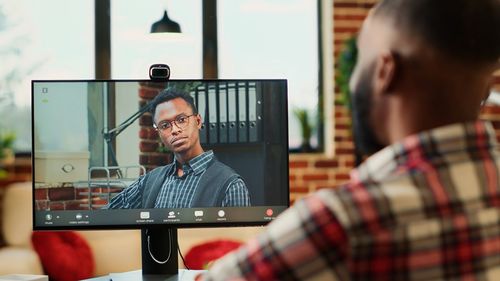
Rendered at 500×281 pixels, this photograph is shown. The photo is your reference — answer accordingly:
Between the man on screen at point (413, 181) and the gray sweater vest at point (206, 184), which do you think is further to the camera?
the gray sweater vest at point (206, 184)

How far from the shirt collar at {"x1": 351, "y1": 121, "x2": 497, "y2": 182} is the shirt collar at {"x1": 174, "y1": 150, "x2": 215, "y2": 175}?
3.81ft

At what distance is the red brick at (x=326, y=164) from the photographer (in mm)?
5049

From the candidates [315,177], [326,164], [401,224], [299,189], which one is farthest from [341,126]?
[401,224]

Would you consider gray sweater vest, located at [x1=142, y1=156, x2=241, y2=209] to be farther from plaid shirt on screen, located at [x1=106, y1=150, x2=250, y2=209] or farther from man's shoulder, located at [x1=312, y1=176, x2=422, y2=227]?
man's shoulder, located at [x1=312, y1=176, x2=422, y2=227]

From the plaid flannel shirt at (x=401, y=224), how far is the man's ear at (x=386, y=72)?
0.29 feet

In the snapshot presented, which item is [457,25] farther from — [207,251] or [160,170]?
[207,251]

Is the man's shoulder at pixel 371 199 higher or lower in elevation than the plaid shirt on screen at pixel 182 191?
higher

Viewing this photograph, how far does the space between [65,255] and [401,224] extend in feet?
10.0

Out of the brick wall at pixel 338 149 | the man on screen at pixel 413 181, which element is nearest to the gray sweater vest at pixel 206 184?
the man on screen at pixel 413 181

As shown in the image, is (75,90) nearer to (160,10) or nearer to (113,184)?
(113,184)

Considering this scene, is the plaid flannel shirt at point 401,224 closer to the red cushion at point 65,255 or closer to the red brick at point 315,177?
the red cushion at point 65,255

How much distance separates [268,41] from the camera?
512cm

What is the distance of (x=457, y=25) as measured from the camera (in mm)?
802

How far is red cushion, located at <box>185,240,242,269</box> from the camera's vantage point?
11.0ft
